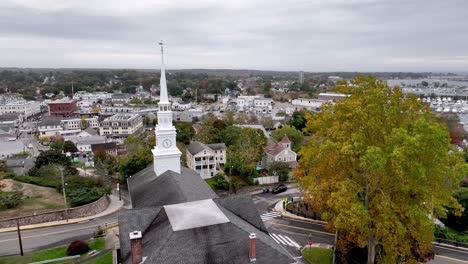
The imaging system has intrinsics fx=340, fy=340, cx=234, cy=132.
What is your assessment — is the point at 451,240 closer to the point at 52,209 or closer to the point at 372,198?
the point at 372,198

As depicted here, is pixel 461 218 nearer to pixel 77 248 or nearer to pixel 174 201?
pixel 174 201

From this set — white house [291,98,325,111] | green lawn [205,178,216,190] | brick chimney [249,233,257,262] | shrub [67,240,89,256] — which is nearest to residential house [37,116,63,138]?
green lawn [205,178,216,190]

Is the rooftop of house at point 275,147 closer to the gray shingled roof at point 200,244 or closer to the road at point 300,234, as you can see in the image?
the road at point 300,234

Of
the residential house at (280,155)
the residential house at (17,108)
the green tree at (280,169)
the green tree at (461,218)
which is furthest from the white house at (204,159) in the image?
the residential house at (17,108)

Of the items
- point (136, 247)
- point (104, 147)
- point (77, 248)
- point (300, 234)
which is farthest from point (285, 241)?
point (104, 147)

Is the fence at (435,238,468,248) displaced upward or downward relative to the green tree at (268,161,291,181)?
downward

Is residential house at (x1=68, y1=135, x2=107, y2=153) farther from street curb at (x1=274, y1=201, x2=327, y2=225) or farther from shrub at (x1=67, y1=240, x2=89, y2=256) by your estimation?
street curb at (x1=274, y1=201, x2=327, y2=225)
